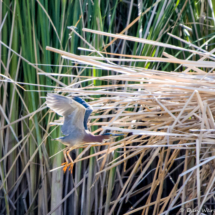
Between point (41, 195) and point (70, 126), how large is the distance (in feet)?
2.55

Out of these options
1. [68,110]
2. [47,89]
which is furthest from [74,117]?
[47,89]

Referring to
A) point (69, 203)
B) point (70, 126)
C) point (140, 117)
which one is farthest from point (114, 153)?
point (140, 117)

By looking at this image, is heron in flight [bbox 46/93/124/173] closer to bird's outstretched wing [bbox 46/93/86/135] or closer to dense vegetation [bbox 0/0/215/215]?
bird's outstretched wing [bbox 46/93/86/135]

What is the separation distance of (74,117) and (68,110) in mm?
46

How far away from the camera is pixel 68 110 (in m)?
1.44

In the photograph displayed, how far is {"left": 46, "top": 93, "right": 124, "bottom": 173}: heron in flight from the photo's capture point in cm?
135

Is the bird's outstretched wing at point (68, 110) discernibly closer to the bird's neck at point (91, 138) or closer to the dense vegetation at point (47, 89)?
the bird's neck at point (91, 138)

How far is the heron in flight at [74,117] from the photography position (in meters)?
1.35

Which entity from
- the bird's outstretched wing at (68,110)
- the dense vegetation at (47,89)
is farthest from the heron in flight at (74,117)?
the dense vegetation at (47,89)

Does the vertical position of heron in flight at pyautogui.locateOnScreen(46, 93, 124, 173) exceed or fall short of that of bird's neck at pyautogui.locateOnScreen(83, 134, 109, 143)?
it exceeds it

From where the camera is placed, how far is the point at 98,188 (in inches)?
85.7

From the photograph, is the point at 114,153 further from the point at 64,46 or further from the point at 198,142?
the point at 198,142

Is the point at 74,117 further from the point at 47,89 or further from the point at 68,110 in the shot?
the point at 47,89

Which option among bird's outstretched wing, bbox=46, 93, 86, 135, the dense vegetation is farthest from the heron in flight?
the dense vegetation
